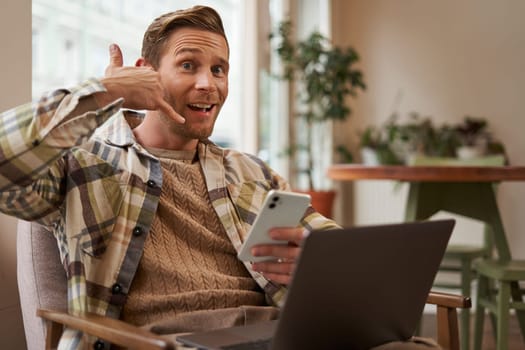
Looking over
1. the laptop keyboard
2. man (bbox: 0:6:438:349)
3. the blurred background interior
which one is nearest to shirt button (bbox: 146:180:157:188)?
man (bbox: 0:6:438:349)

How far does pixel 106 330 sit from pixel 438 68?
437 centimetres

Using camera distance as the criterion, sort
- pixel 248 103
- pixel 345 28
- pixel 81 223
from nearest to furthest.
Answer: pixel 81 223 < pixel 248 103 < pixel 345 28

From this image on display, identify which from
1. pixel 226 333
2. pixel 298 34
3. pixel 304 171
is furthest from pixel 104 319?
pixel 298 34

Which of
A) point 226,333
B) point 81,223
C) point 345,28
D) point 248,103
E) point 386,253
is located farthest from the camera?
point 345,28

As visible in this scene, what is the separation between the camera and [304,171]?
4.41 metres

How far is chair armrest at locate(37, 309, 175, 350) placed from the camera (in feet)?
3.42

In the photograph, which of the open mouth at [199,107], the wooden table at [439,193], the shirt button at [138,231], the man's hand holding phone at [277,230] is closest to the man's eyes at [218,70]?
the open mouth at [199,107]

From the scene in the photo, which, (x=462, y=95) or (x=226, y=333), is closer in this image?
(x=226, y=333)

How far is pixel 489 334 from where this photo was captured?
3.33m

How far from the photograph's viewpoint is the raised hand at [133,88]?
131 cm

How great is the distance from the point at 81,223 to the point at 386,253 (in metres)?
0.65

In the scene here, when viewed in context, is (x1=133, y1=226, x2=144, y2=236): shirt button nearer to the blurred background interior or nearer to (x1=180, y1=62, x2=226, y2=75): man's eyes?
(x1=180, y1=62, x2=226, y2=75): man's eyes

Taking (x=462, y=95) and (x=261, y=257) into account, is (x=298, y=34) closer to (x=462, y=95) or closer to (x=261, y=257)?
(x=462, y=95)

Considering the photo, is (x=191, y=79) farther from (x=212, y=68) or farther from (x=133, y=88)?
(x=133, y=88)
